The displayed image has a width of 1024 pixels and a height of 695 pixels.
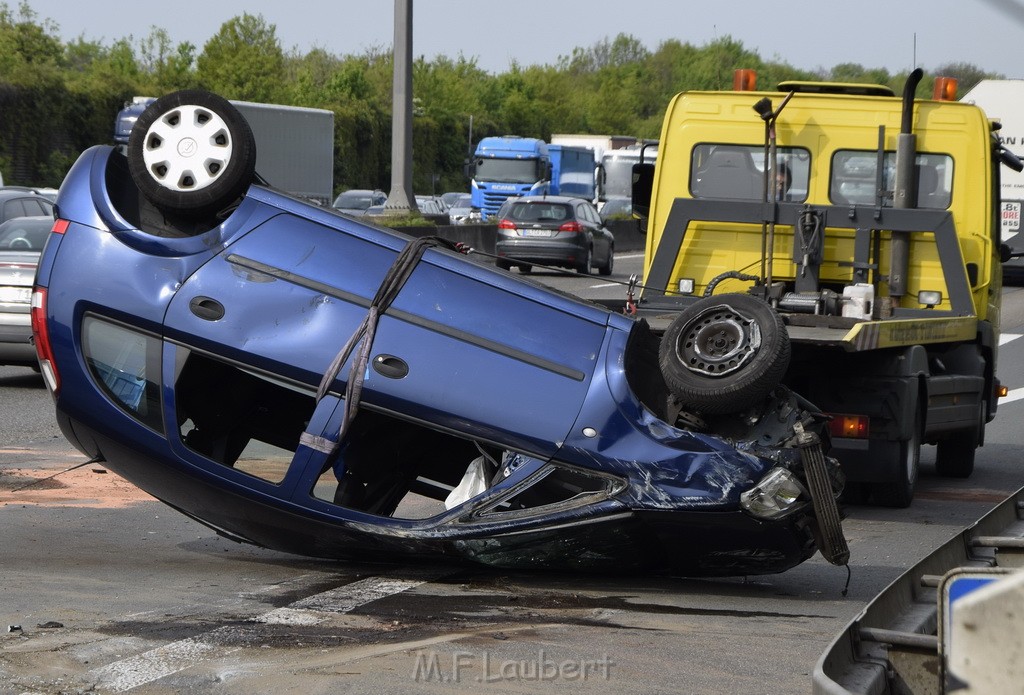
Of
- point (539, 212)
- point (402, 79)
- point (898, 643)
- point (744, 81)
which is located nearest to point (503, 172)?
point (539, 212)

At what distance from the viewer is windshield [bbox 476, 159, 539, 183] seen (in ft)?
165

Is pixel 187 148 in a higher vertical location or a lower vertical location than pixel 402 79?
lower

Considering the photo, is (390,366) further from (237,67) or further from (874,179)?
(237,67)

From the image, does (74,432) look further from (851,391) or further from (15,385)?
(15,385)

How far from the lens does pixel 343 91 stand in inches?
2968

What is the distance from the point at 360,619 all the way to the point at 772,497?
180 centimetres

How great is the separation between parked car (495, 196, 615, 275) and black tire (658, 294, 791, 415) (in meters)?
25.9

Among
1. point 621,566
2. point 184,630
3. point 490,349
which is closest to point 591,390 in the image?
point 490,349

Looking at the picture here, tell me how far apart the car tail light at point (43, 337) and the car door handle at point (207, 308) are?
26.8 inches

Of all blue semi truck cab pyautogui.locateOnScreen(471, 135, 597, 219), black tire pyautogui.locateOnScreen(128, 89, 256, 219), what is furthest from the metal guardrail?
blue semi truck cab pyautogui.locateOnScreen(471, 135, 597, 219)

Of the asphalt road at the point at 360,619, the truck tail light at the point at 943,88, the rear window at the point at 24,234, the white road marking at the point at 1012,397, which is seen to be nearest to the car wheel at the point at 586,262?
the white road marking at the point at 1012,397

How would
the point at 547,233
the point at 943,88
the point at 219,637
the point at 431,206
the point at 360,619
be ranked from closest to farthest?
the point at 219,637, the point at 360,619, the point at 943,88, the point at 547,233, the point at 431,206

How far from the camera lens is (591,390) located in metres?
6.30

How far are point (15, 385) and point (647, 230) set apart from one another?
22.4ft
